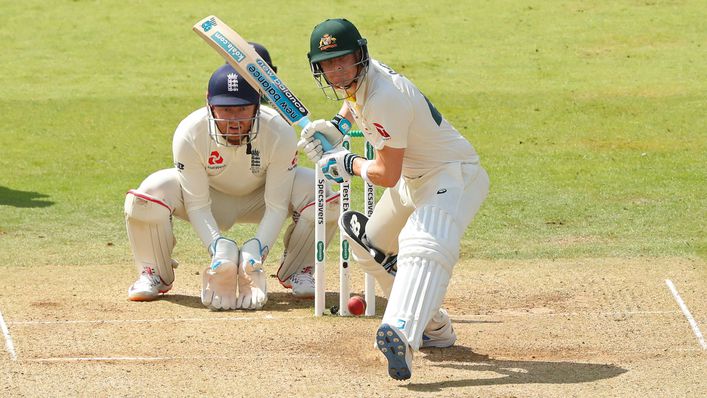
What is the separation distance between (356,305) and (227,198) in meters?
1.30

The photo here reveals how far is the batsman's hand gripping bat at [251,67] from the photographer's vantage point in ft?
24.4

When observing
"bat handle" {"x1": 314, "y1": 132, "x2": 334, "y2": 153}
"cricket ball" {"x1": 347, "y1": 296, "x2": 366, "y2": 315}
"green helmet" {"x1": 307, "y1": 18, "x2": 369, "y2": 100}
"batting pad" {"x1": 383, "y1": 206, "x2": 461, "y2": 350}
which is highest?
"green helmet" {"x1": 307, "y1": 18, "x2": 369, "y2": 100}

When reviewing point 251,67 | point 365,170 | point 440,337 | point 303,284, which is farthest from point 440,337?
point 251,67

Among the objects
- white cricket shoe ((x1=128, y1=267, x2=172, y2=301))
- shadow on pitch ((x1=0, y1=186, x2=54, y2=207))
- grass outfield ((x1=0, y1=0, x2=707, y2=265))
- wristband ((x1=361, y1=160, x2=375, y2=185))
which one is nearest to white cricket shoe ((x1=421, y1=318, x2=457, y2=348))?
wristband ((x1=361, y1=160, x2=375, y2=185))

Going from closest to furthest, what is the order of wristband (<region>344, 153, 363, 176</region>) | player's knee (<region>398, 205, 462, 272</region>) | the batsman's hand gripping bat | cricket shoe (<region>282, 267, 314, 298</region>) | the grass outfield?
player's knee (<region>398, 205, 462, 272</region>), wristband (<region>344, 153, 363, 176</region>), the batsman's hand gripping bat, cricket shoe (<region>282, 267, 314, 298</region>), the grass outfield

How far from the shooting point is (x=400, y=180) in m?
7.15

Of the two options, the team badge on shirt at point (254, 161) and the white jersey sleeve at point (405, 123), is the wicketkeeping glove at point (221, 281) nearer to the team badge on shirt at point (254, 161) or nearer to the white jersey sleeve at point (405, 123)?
the team badge on shirt at point (254, 161)

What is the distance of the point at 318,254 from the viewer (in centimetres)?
790

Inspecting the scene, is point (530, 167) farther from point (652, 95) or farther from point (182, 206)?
point (182, 206)

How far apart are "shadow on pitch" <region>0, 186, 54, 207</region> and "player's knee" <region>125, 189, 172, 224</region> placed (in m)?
3.68

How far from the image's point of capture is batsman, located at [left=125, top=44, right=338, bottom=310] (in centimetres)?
809

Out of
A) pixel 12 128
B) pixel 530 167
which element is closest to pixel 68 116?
pixel 12 128

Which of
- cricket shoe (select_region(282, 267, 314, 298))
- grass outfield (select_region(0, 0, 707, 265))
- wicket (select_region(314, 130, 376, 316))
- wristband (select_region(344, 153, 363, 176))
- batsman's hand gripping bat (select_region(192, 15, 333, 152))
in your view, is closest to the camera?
wristband (select_region(344, 153, 363, 176))

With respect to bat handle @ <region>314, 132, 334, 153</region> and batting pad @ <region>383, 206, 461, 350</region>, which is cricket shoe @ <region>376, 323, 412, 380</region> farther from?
bat handle @ <region>314, 132, 334, 153</region>
